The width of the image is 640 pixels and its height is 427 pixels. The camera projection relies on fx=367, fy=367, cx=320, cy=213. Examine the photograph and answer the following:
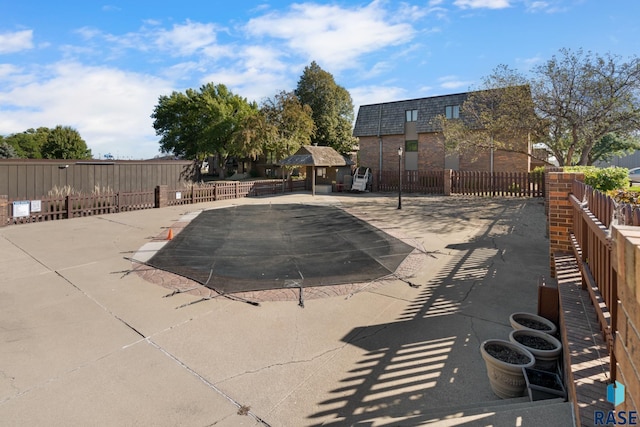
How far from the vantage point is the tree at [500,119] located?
17.8 metres

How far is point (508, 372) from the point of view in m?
3.07

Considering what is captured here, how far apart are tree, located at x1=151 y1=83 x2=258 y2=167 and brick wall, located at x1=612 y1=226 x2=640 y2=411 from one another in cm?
3594

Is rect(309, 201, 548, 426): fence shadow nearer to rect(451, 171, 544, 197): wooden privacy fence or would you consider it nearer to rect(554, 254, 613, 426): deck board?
rect(554, 254, 613, 426): deck board

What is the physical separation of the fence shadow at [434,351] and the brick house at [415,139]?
22.6m

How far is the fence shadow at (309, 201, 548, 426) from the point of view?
308cm

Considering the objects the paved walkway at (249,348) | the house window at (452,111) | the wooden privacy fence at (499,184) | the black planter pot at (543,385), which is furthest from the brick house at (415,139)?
the black planter pot at (543,385)

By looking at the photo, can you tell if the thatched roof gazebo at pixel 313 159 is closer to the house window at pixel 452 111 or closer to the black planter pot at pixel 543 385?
the house window at pixel 452 111

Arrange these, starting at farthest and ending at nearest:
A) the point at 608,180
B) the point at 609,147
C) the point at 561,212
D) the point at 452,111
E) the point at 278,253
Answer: the point at 609,147
the point at 452,111
the point at 608,180
the point at 278,253
the point at 561,212

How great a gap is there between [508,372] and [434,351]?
3.39 feet

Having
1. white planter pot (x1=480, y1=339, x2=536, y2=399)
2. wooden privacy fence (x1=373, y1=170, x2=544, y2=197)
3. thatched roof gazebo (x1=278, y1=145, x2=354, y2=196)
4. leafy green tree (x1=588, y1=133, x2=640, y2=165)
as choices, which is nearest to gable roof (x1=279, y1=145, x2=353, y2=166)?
thatched roof gazebo (x1=278, y1=145, x2=354, y2=196)

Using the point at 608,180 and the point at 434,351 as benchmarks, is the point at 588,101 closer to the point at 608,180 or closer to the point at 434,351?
the point at 608,180

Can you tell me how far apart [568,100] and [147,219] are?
18775mm

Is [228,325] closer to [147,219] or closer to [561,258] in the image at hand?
[561,258]

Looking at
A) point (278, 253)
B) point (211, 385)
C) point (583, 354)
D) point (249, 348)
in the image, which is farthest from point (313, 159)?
point (583, 354)
